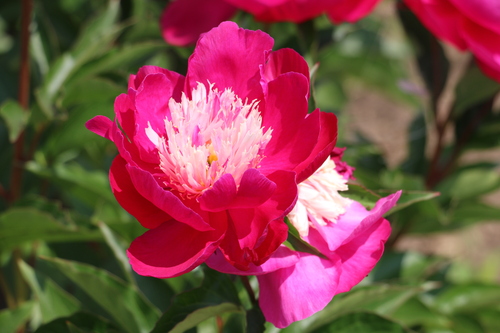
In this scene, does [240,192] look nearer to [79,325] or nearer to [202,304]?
[202,304]

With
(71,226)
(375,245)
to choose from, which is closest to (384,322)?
(375,245)

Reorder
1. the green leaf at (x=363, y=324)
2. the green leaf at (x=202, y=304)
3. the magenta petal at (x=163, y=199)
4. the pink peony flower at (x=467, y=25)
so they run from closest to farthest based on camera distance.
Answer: the magenta petal at (x=163, y=199), the green leaf at (x=202, y=304), the green leaf at (x=363, y=324), the pink peony flower at (x=467, y=25)

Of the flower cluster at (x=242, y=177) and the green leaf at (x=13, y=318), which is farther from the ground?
the flower cluster at (x=242, y=177)

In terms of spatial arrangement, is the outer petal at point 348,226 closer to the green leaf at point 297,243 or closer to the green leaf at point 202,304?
the green leaf at point 297,243

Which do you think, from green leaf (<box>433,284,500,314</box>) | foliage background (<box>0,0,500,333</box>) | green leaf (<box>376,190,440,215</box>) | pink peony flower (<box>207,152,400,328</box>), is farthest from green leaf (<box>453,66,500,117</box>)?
pink peony flower (<box>207,152,400,328</box>)

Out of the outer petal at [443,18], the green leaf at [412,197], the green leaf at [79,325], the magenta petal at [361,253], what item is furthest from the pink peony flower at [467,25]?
the green leaf at [79,325]

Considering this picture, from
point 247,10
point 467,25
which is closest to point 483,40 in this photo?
point 467,25

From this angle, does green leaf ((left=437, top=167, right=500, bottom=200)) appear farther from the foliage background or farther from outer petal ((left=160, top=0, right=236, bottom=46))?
outer petal ((left=160, top=0, right=236, bottom=46))
